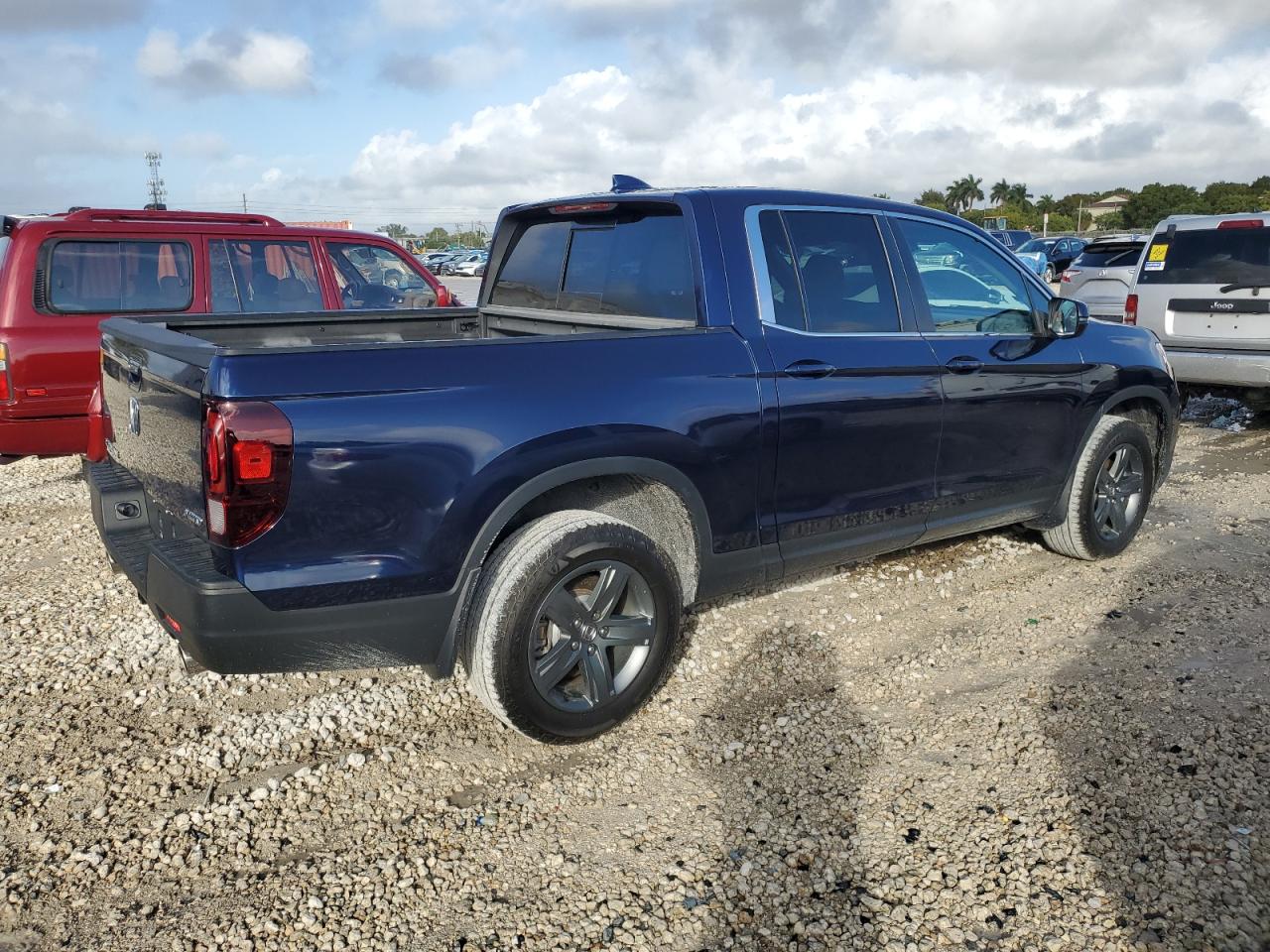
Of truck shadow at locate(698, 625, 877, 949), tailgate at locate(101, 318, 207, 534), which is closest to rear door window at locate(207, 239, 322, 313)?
tailgate at locate(101, 318, 207, 534)

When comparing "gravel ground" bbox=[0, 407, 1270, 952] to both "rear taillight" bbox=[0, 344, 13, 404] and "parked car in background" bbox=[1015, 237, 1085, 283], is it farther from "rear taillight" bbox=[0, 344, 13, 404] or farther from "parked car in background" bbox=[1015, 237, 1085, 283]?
"parked car in background" bbox=[1015, 237, 1085, 283]

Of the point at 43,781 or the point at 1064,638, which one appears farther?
the point at 1064,638

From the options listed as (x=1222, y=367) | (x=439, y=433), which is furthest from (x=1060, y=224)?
(x=439, y=433)

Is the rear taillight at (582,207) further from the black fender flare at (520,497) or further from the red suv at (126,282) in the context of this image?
the red suv at (126,282)

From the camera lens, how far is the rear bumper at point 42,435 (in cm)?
567

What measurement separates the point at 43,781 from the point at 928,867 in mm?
2734

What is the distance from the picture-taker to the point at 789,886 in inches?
103

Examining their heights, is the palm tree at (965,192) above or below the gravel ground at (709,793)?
above

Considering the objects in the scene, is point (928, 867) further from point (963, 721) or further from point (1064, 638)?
point (1064, 638)

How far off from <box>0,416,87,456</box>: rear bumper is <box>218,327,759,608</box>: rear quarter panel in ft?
12.9

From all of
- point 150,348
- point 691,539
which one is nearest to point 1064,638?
point 691,539

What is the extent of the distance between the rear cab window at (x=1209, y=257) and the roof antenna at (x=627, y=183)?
245 inches

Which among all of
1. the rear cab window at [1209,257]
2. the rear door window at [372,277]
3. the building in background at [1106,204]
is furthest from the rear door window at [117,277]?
the building in background at [1106,204]

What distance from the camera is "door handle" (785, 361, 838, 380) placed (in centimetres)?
356
